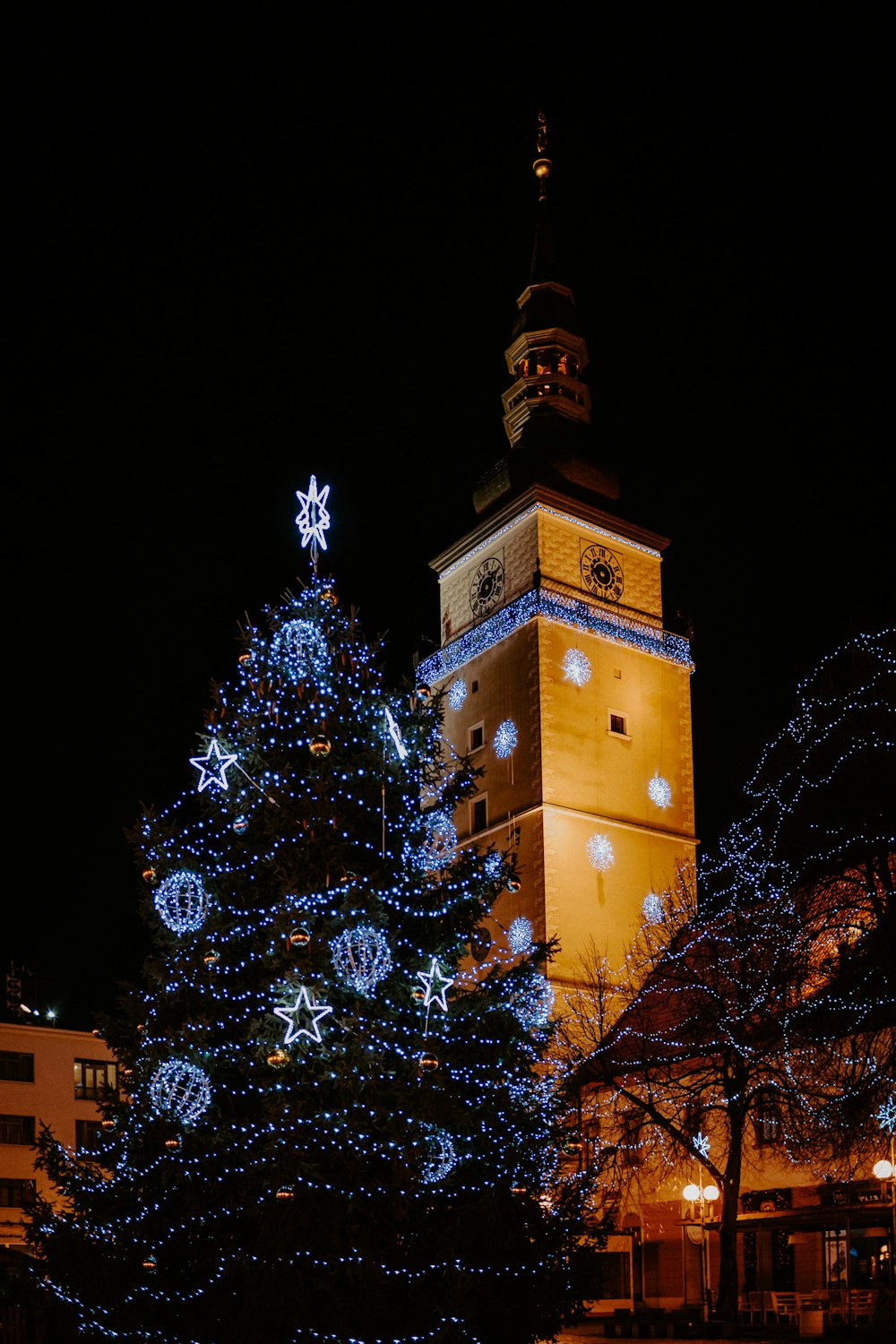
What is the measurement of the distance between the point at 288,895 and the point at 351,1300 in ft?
11.6

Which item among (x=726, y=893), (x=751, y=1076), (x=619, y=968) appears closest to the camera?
(x=751, y=1076)

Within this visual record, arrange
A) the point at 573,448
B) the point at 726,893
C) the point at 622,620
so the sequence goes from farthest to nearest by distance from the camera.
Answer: the point at 573,448 < the point at 622,620 < the point at 726,893

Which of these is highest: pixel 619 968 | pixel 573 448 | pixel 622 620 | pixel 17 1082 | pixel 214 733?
pixel 573 448

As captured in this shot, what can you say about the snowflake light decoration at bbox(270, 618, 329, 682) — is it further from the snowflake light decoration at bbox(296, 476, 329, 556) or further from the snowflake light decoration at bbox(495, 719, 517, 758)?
the snowflake light decoration at bbox(495, 719, 517, 758)

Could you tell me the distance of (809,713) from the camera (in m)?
23.8

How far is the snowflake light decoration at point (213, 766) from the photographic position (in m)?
14.8

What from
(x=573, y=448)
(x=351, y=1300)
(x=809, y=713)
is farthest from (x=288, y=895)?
(x=573, y=448)

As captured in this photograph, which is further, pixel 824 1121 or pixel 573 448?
pixel 573 448

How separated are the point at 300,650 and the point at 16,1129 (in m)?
34.2

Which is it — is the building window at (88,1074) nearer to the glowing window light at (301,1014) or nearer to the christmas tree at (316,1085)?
the christmas tree at (316,1085)

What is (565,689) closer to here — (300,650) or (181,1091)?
(300,650)

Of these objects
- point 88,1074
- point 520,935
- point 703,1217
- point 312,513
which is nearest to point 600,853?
point 520,935

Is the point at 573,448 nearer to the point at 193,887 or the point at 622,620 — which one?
the point at 622,620

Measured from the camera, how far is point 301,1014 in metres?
13.3
